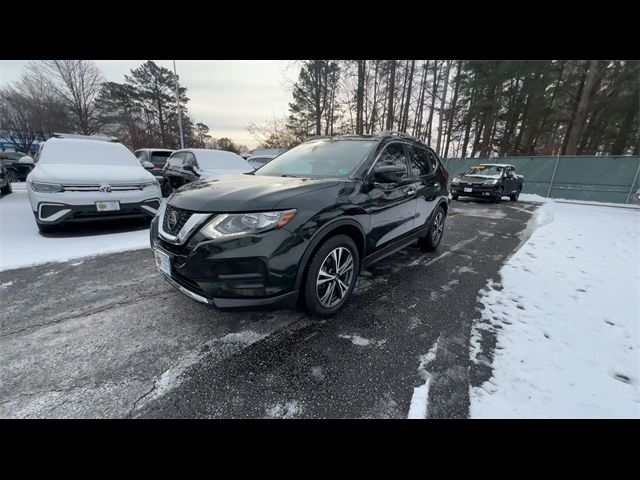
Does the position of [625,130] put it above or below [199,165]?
above

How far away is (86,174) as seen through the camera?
460 centimetres

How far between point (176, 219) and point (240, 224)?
639 mm

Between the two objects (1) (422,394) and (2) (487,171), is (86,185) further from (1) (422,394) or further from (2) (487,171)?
(2) (487,171)

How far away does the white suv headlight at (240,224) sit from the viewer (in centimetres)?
199

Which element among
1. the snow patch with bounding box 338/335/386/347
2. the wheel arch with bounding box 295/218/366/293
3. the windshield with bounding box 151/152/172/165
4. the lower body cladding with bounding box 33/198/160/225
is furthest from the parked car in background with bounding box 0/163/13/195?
the snow patch with bounding box 338/335/386/347

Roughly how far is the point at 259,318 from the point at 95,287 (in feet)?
6.73

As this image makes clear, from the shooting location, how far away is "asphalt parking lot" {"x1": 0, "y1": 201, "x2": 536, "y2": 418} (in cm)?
169

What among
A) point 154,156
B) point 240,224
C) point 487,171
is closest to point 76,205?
point 240,224

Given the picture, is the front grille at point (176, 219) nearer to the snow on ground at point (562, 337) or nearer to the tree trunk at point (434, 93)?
the snow on ground at point (562, 337)

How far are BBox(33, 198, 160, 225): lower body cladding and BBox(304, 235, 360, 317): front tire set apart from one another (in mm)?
4095

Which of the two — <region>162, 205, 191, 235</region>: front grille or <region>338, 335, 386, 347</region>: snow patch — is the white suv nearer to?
<region>162, 205, 191, 235</region>: front grille

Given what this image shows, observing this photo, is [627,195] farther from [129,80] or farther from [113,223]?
[129,80]

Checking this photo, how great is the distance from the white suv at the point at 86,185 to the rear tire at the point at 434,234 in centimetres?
485
